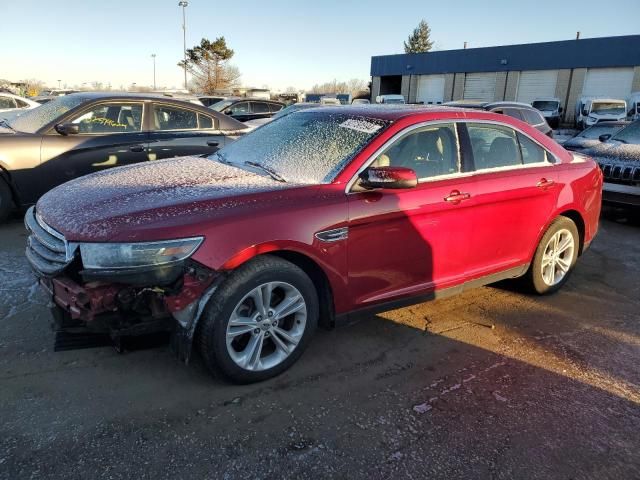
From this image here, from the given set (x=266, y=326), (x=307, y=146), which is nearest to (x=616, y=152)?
(x=307, y=146)

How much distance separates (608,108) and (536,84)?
38.1ft

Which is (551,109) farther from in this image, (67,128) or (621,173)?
(67,128)

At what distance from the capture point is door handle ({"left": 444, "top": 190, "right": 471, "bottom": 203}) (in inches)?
141

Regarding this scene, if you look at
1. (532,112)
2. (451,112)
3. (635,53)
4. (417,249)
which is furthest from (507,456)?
(635,53)

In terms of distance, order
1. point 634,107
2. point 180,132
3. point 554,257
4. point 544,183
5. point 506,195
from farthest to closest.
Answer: point 634,107
point 180,132
point 554,257
point 544,183
point 506,195

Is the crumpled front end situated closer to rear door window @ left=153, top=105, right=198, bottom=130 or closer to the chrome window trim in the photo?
the chrome window trim

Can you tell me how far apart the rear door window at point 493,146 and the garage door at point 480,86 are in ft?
125

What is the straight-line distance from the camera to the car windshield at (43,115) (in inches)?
247

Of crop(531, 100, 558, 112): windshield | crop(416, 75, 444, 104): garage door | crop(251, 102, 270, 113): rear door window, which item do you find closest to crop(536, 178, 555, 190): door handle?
crop(251, 102, 270, 113): rear door window

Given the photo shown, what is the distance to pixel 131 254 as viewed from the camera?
2.59 metres

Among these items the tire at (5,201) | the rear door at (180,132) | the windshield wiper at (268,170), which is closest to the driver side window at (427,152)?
the windshield wiper at (268,170)

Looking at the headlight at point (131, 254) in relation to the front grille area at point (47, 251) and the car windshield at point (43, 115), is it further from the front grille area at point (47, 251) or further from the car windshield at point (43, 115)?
the car windshield at point (43, 115)

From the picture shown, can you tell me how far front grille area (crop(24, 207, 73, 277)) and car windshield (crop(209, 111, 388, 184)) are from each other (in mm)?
1359

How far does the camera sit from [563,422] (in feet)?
9.13
